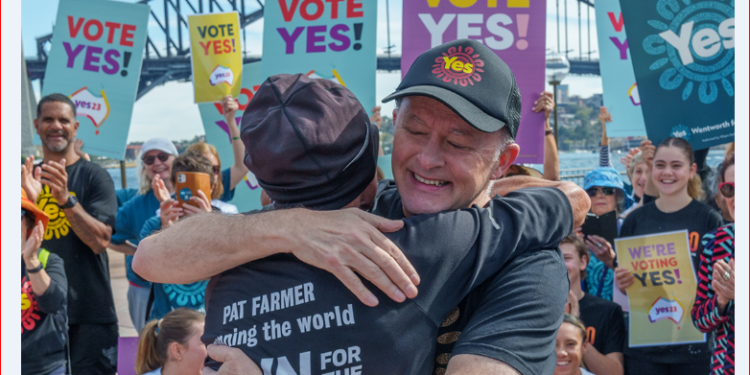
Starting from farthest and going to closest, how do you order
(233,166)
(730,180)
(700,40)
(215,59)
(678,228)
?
(215,59) < (233,166) < (700,40) < (678,228) < (730,180)

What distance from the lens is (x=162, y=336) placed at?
10.4ft

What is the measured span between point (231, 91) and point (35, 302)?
7.16 feet

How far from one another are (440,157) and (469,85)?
19 centimetres

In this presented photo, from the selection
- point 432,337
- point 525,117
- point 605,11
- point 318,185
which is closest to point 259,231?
point 318,185

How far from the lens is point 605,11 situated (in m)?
4.77

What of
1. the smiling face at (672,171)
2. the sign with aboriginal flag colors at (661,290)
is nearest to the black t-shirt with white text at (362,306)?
the sign with aboriginal flag colors at (661,290)

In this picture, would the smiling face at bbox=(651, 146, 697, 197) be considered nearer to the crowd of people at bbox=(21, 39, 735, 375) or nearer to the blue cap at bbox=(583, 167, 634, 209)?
the blue cap at bbox=(583, 167, 634, 209)

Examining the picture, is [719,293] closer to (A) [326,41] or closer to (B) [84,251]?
(A) [326,41]

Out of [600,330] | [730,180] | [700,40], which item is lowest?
[600,330]

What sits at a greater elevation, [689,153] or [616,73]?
→ [616,73]

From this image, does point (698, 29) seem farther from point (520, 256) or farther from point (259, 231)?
point (259, 231)

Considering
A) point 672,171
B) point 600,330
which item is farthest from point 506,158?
point 672,171

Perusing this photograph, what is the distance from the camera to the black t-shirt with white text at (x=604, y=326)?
368 centimetres

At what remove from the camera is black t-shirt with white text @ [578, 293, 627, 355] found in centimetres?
368
